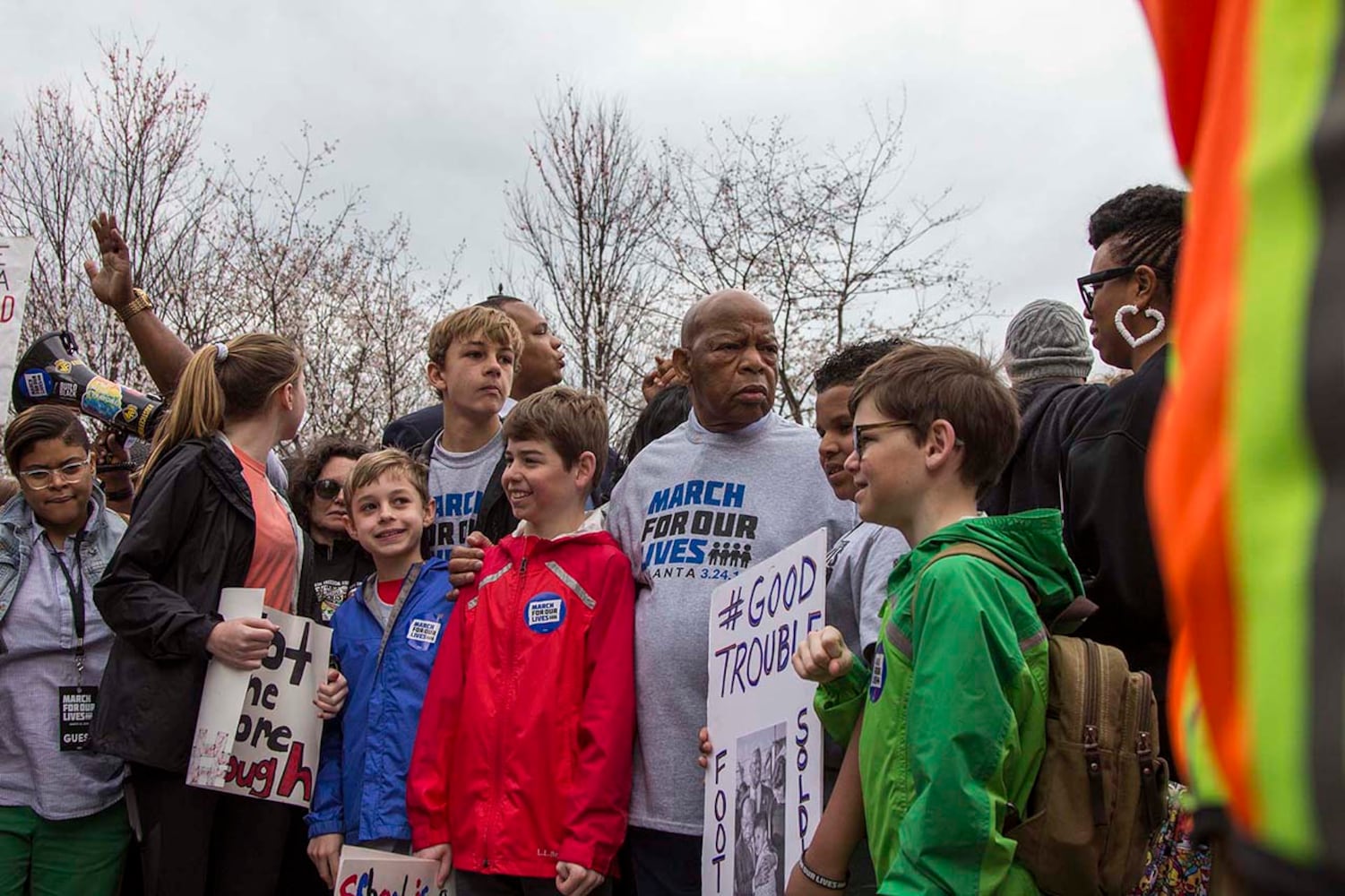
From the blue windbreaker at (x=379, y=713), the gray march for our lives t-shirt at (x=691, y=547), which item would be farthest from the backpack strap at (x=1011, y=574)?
the blue windbreaker at (x=379, y=713)

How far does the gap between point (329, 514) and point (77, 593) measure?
3.67 ft

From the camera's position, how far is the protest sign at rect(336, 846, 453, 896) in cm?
373

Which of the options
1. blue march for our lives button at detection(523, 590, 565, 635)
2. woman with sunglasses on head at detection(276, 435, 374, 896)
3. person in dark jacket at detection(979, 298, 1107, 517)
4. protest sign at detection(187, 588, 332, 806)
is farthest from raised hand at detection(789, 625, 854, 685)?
woman with sunglasses on head at detection(276, 435, 374, 896)

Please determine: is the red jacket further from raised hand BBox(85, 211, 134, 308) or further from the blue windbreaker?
raised hand BBox(85, 211, 134, 308)

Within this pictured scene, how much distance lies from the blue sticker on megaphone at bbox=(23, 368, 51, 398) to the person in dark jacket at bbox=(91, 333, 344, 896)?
5.97 ft

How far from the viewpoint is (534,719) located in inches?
150

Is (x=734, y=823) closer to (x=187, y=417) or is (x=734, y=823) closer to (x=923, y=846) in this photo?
(x=923, y=846)

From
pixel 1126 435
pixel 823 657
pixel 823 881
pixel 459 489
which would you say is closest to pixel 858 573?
pixel 823 657

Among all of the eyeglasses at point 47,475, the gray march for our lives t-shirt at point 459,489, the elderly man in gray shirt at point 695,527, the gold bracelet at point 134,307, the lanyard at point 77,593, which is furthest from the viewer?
the gold bracelet at point 134,307

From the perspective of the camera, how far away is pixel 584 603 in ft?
13.0

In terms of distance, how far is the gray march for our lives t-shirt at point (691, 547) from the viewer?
151 inches

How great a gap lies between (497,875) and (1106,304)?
2.45m

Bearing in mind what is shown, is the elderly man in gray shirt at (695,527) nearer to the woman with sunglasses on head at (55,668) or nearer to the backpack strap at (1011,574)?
the backpack strap at (1011,574)

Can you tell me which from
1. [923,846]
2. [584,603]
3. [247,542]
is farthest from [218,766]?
[923,846]
